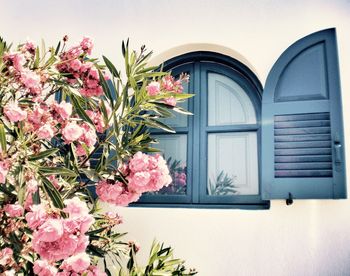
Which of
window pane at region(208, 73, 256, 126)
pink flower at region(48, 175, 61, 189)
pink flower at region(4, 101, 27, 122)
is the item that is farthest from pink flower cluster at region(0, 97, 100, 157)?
window pane at region(208, 73, 256, 126)

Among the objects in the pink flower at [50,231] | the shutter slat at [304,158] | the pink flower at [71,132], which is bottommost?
the pink flower at [50,231]

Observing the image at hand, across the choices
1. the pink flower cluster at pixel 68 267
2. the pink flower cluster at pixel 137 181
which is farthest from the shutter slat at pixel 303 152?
the pink flower cluster at pixel 68 267

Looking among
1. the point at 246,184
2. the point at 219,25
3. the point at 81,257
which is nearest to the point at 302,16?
the point at 219,25

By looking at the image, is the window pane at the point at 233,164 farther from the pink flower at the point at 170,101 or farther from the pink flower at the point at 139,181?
the pink flower at the point at 139,181

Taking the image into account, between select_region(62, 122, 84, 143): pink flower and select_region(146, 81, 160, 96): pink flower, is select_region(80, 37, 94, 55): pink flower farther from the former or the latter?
select_region(62, 122, 84, 143): pink flower

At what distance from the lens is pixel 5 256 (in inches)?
80.6

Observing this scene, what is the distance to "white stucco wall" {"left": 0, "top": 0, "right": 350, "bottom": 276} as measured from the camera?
2.65 meters

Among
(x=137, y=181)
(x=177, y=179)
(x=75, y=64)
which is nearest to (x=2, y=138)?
(x=137, y=181)

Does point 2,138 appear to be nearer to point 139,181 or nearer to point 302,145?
point 139,181

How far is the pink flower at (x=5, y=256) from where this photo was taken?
2.04 m

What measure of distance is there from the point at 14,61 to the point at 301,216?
6.54ft

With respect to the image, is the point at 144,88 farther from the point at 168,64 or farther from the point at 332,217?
the point at 332,217

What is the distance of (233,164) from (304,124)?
626 mm

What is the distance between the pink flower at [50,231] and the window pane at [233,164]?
1.68 meters
